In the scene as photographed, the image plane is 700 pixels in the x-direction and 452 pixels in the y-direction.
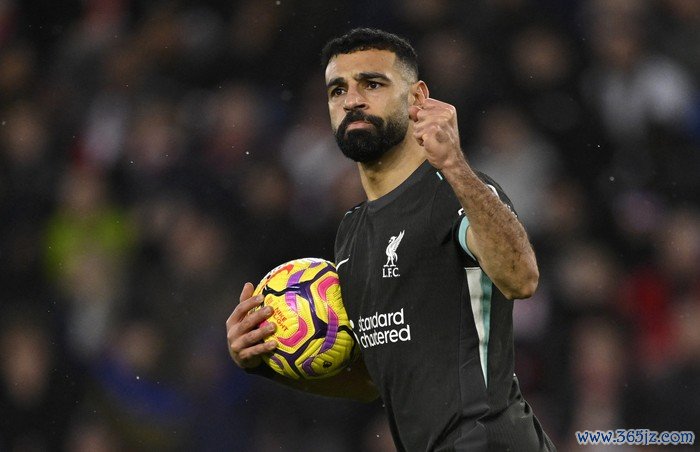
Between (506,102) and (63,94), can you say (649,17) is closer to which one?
(506,102)

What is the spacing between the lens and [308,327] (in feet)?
11.1

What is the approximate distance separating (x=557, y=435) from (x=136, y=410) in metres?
2.42

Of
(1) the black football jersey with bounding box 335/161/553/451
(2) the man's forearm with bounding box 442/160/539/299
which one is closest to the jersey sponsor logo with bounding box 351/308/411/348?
(1) the black football jersey with bounding box 335/161/553/451

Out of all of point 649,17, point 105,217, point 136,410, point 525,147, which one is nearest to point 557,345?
point 525,147

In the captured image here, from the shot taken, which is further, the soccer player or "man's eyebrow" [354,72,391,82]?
"man's eyebrow" [354,72,391,82]

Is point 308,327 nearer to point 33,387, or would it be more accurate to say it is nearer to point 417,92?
point 417,92

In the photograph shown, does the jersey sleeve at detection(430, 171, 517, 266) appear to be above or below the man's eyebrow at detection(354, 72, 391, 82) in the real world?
below

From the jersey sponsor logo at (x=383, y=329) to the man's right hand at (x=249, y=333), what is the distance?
1.02 feet

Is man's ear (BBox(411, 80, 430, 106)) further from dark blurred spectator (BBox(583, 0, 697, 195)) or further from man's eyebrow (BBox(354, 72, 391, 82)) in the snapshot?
dark blurred spectator (BBox(583, 0, 697, 195))

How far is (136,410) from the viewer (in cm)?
617

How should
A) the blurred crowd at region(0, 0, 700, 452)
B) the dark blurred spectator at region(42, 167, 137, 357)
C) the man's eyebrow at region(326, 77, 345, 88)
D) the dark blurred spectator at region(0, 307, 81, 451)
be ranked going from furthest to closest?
the dark blurred spectator at region(42, 167, 137, 357), the dark blurred spectator at region(0, 307, 81, 451), the blurred crowd at region(0, 0, 700, 452), the man's eyebrow at region(326, 77, 345, 88)

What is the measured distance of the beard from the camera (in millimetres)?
3314

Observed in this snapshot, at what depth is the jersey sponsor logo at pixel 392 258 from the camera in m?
3.18

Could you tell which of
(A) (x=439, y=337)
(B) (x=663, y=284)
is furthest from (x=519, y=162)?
(A) (x=439, y=337)
